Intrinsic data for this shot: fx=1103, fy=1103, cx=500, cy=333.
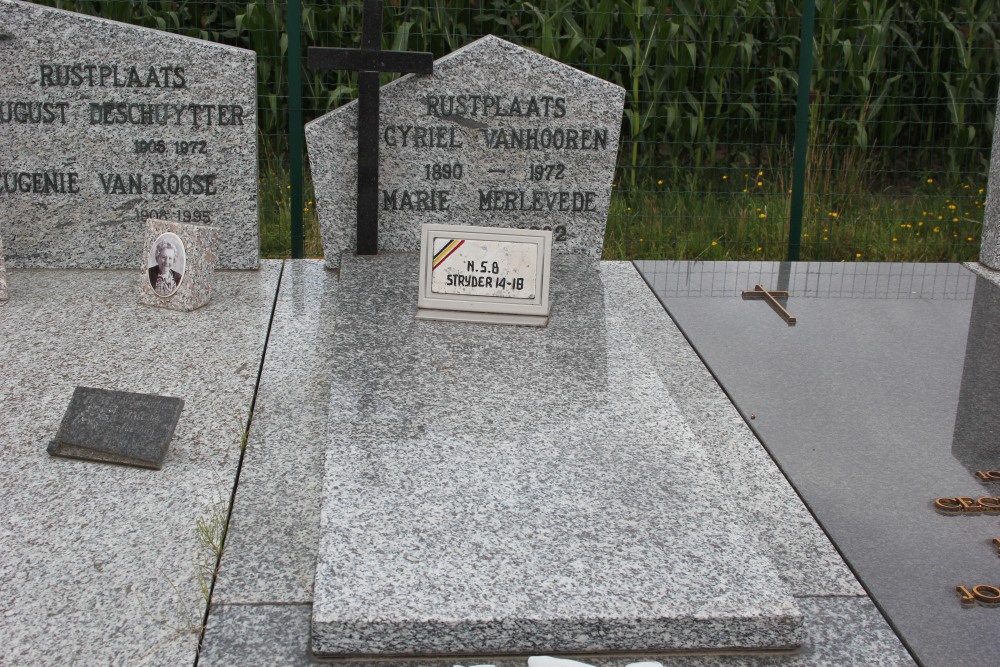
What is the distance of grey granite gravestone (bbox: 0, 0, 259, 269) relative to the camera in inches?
160

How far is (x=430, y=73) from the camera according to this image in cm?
424

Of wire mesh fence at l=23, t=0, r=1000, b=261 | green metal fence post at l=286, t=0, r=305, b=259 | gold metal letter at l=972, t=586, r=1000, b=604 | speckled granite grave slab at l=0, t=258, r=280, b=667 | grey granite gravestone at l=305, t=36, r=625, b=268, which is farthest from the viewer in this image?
wire mesh fence at l=23, t=0, r=1000, b=261

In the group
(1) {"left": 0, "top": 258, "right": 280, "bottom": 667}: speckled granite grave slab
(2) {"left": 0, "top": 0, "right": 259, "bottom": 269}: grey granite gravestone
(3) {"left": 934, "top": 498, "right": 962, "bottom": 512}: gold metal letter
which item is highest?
(2) {"left": 0, "top": 0, "right": 259, "bottom": 269}: grey granite gravestone

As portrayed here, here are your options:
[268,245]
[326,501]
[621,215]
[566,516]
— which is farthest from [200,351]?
[621,215]

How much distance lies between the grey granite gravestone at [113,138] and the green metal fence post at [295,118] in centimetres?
69

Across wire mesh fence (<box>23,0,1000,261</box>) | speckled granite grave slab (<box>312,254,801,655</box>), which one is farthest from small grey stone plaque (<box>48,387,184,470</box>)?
wire mesh fence (<box>23,0,1000,261</box>)

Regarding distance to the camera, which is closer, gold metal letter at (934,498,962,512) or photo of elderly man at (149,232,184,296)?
gold metal letter at (934,498,962,512)

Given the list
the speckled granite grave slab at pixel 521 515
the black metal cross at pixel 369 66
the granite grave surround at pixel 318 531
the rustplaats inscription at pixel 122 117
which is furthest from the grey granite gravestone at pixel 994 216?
the rustplaats inscription at pixel 122 117

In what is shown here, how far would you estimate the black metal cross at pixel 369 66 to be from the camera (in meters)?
4.15

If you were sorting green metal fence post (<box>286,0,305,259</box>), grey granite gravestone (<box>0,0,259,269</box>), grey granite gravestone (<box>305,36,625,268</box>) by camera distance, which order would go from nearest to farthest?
1. grey granite gravestone (<box>0,0,259,269</box>)
2. grey granite gravestone (<box>305,36,625,268</box>)
3. green metal fence post (<box>286,0,305,259</box>)

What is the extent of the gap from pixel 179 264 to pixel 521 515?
6.41ft

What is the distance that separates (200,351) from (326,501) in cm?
132

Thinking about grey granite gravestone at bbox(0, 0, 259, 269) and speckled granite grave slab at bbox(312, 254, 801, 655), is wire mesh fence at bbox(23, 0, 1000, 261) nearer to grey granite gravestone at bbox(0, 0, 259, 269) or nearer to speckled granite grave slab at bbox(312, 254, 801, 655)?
grey granite gravestone at bbox(0, 0, 259, 269)

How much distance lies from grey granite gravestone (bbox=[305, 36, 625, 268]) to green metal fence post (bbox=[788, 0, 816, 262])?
141 cm
